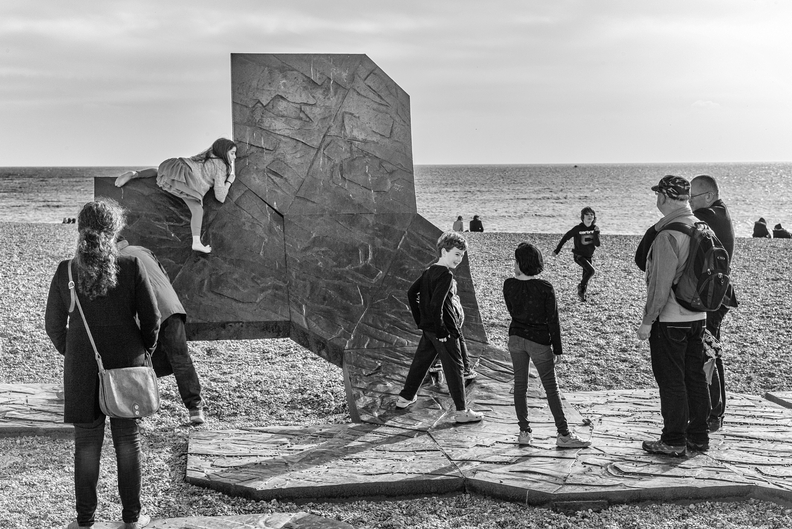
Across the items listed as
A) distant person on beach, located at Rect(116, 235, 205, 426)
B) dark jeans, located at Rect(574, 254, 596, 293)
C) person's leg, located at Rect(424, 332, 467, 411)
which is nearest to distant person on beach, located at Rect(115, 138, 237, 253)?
distant person on beach, located at Rect(116, 235, 205, 426)

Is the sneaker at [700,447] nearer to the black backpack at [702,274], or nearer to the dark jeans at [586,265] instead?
the black backpack at [702,274]

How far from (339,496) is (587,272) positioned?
26.1 ft

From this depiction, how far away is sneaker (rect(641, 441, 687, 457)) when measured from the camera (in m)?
5.10

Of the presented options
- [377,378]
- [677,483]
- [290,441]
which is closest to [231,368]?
[377,378]

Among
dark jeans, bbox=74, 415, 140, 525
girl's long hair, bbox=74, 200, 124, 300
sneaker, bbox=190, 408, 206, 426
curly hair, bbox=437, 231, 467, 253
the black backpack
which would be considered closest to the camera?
girl's long hair, bbox=74, 200, 124, 300

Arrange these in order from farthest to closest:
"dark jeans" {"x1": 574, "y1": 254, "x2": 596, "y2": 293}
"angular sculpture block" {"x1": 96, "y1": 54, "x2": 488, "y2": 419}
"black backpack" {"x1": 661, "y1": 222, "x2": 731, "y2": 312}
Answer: "dark jeans" {"x1": 574, "y1": 254, "x2": 596, "y2": 293}
"angular sculpture block" {"x1": 96, "y1": 54, "x2": 488, "y2": 419}
"black backpack" {"x1": 661, "y1": 222, "x2": 731, "y2": 312}

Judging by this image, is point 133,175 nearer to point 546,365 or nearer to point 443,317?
point 443,317

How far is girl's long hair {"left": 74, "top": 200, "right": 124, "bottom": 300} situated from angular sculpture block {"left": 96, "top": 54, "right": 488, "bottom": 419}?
3.01 metres

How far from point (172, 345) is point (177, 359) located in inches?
4.6

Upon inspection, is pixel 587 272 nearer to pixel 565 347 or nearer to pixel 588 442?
pixel 565 347

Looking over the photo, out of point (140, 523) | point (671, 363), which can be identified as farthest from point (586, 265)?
point (140, 523)

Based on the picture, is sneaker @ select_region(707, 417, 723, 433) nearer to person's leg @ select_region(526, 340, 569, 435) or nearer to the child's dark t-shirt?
person's leg @ select_region(526, 340, 569, 435)

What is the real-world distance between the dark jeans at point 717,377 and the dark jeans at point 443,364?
1.77 meters

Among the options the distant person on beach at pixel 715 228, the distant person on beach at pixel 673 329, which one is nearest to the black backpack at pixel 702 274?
the distant person on beach at pixel 673 329
